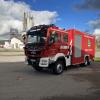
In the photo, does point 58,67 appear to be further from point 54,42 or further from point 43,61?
point 54,42

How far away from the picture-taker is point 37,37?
15891 millimetres

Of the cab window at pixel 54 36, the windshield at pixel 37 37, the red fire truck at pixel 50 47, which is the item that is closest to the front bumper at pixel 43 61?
the red fire truck at pixel 50 47

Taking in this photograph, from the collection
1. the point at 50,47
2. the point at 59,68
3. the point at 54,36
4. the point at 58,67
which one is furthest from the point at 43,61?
the point at 54,36

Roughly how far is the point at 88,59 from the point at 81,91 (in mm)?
11282

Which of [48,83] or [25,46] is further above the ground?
[25,46]

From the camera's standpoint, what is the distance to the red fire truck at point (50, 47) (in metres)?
15.4

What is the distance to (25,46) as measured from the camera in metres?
16.5

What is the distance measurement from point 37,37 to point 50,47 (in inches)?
44.0

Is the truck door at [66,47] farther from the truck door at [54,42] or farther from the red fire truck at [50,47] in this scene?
the truck door at [54,42]

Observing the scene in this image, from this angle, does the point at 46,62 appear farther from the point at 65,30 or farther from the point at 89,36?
the point at 89,36

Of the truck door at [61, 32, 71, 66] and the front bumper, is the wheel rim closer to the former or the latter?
the front bumper

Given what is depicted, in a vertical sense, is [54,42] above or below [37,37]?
below

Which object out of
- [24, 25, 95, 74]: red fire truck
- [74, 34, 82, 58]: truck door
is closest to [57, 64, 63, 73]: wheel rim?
[24, 25, 95, 74]: red fire truck

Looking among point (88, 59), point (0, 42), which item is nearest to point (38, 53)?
point (88, 59)
